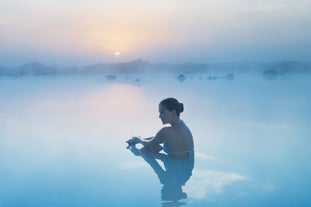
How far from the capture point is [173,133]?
4301 mm

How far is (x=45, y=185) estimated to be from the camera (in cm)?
371

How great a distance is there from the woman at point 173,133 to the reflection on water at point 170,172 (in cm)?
11

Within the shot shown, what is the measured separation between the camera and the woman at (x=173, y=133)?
4.27m

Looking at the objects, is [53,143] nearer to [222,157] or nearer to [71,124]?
[71,124]

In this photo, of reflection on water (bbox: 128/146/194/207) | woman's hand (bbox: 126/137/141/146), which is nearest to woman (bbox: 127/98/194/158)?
reflection on water (bbox: 128/146/194/207)

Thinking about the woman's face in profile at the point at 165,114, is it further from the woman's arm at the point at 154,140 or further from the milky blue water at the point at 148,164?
the milky blue water at the point at 148,164

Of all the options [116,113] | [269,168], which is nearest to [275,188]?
[269,168]

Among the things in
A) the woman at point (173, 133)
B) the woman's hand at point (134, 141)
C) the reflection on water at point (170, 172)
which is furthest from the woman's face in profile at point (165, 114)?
the woman's hand at point (134, 141)

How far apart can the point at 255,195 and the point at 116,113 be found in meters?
5.69

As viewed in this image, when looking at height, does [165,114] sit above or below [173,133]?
above

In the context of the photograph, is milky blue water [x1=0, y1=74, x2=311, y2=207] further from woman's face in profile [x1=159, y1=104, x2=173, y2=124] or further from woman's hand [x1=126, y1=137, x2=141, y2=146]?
woman's face in profile [x1=159, y1=104, x2=173, y2=124]

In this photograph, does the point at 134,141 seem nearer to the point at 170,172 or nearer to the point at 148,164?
the point at 148,164

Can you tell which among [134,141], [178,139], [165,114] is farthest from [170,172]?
[134,141]

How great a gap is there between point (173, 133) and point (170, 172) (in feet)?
1.51
